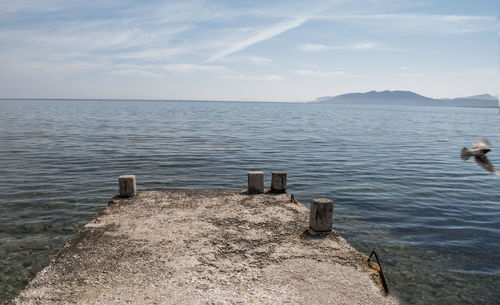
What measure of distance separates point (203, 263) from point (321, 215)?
320 centimetres

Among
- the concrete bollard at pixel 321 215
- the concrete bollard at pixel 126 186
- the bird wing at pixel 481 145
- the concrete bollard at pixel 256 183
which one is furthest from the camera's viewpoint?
the concrete bollard at pixel 256 183

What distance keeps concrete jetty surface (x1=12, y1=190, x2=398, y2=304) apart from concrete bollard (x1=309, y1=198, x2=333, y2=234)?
288 mm

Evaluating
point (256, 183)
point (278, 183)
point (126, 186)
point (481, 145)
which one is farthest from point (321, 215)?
point (126, 186)

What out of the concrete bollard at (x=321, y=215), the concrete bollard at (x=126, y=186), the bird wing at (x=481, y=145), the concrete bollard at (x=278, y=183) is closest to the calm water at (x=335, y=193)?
the concrete bollard at (x=126, y=186)

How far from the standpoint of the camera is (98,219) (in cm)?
894

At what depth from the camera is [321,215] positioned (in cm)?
815

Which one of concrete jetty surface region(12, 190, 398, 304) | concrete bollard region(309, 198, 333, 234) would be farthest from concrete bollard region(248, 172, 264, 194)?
concrete bollard region(309, 198, 333, 234)

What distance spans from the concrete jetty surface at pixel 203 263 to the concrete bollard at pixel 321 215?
288 mm

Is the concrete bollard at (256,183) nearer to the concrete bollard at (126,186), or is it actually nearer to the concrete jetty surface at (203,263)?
the concrete jetty surface at (203,263)

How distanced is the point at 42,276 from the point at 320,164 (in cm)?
1957

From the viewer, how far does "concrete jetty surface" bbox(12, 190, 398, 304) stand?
569 centimetres

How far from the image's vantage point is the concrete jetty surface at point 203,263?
5691mm

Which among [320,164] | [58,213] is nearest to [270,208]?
[58,213]

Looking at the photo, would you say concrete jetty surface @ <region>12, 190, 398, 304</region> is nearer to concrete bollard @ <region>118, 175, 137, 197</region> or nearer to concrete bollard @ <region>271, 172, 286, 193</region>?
concrete bollard @ <region>118, 175, 137, 197</region>
